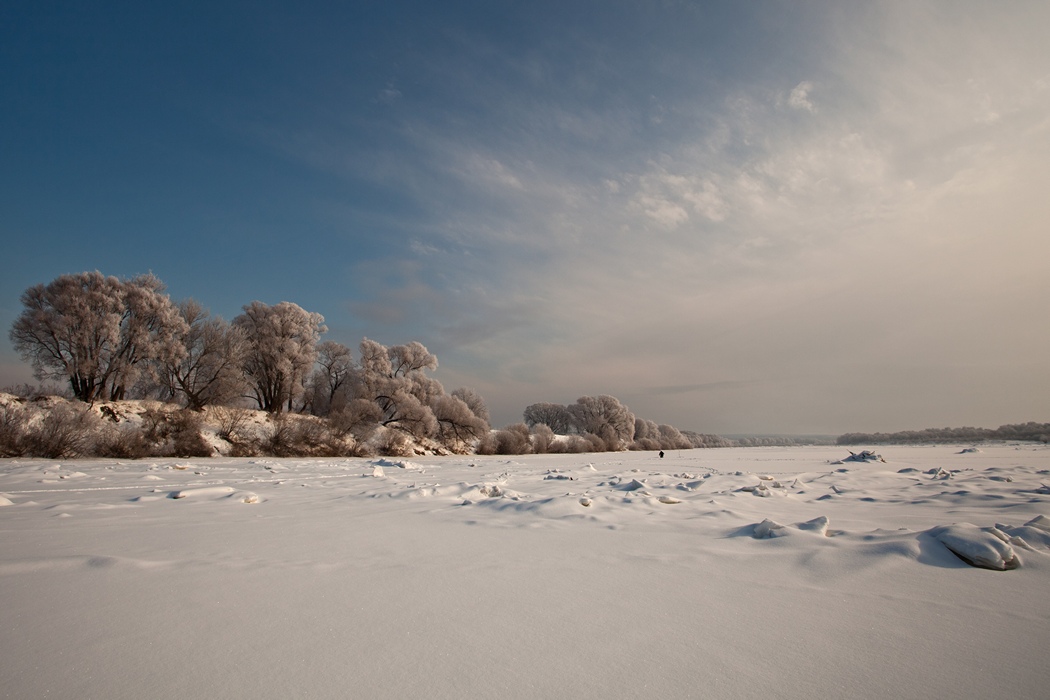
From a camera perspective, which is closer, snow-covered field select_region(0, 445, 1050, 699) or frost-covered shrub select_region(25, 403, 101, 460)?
snow-covered field select_region(0, 445, 1050, 699)

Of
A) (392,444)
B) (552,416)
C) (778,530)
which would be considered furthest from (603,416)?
(778,530)

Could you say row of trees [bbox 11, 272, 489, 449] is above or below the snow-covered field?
above

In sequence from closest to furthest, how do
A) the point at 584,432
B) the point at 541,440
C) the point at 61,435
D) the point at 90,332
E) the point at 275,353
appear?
the point at 61,435 < the point at 90,332 < the point at 275,353 < the point at 541,440 < the point at 584,432

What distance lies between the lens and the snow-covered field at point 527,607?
56.6 inches

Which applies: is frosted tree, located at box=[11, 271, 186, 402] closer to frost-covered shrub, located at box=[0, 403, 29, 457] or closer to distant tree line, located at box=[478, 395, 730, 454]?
frost-covered shrub, located at box=[0, 403, 29, 457]

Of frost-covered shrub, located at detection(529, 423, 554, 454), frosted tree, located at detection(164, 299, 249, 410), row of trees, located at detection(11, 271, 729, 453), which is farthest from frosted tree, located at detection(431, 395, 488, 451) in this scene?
frosted tree, located at detection(164, 299, 249, 410)

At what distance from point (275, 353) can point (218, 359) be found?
374 cm

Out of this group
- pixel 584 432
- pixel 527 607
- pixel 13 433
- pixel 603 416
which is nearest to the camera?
pixel 527 607

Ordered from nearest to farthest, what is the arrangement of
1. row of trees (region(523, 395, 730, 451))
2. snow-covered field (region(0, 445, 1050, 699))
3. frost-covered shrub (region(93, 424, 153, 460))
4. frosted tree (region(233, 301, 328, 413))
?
snow-covered field (region(0, 445, 1050, 699))
frost-covered shrub (region(93, 424, 153, 460))
frosted tree (region(233, 301, 328, 413))
row of trees (region(523, 395, 730, 451))

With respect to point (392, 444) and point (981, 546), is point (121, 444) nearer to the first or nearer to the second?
point (392, 444)

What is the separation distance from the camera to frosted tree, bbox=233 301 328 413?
98.1 ft

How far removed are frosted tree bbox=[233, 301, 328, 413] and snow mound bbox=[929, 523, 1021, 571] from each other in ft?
107

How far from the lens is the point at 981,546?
2490 mm

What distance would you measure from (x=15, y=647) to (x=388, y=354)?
36.2 metres
